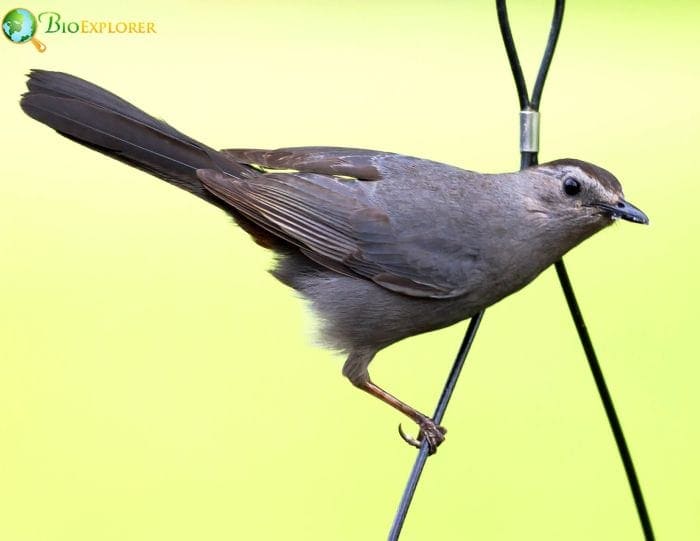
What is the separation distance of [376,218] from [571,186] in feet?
1.37

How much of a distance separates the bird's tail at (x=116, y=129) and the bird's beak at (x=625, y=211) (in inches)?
30.0

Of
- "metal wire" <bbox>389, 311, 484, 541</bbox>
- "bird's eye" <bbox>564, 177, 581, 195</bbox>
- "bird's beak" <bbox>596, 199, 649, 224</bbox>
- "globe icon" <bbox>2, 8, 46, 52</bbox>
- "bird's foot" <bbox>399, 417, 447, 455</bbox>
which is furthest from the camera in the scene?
"globe icon" <bbox>2, 8, 46, 52</bbox>

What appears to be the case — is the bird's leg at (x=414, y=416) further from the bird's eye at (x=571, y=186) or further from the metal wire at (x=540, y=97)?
the bird's eye at (x=571, y=186)

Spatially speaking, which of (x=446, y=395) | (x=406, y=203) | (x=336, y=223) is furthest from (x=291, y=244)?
(x=446, y=395)

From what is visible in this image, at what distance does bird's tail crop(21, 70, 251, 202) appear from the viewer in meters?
1.73

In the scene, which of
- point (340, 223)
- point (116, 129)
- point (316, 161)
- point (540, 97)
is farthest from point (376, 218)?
point (116, 129)

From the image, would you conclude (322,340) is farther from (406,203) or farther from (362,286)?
(406,203)

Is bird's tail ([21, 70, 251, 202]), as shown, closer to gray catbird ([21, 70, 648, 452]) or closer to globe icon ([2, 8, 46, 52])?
gray catbird ([21, 70, 648, 452])

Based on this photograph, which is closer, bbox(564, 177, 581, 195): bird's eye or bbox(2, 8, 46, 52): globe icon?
bbox(564, 177, 581, 195): bird's eye

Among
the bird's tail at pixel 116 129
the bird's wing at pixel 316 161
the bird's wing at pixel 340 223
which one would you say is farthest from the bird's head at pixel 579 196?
the bird's tail at pixel 116 129

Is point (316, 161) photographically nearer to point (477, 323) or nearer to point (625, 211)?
point (477, 323)

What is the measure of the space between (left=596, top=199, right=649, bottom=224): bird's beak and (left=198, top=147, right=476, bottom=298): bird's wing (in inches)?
13.2

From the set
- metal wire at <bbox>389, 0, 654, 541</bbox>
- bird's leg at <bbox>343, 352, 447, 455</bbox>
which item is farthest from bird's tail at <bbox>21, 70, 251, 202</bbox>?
metal wire at <bbox>389, 0, 654, 541</bbox>

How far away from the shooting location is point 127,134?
1.79m
